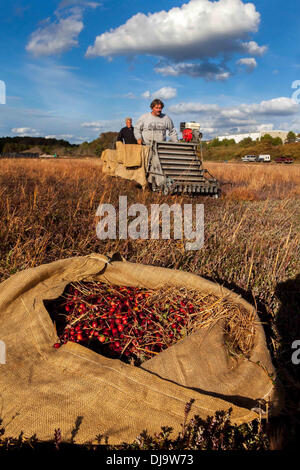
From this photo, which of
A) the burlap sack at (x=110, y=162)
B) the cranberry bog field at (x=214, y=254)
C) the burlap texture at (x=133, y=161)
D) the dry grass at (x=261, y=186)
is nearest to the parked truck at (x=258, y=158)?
the dry grass at (x=261, y=186)

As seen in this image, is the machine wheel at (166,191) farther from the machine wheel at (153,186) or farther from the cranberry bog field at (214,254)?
the cranberry bog field at (214,254)

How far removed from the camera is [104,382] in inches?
66.4

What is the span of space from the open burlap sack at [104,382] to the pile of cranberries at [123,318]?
0.20m

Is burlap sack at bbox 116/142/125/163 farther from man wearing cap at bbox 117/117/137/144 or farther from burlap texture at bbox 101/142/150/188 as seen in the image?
man wearing cap at bbox 117/117/137/144

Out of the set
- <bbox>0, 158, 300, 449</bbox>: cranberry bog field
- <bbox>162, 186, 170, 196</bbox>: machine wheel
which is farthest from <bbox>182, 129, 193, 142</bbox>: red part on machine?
<bbox>0, 158, 300, 449</bbox>: cranberry bog field

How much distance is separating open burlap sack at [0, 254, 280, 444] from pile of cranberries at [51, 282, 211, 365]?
0.66 ft

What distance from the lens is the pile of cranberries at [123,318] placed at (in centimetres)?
212

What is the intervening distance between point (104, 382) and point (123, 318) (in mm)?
599

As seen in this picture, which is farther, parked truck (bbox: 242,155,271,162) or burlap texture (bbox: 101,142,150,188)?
parked truck (bbox: 242,155,271,162)

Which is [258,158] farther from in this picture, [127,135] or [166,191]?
[166,191]

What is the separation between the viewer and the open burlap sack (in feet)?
5.16
